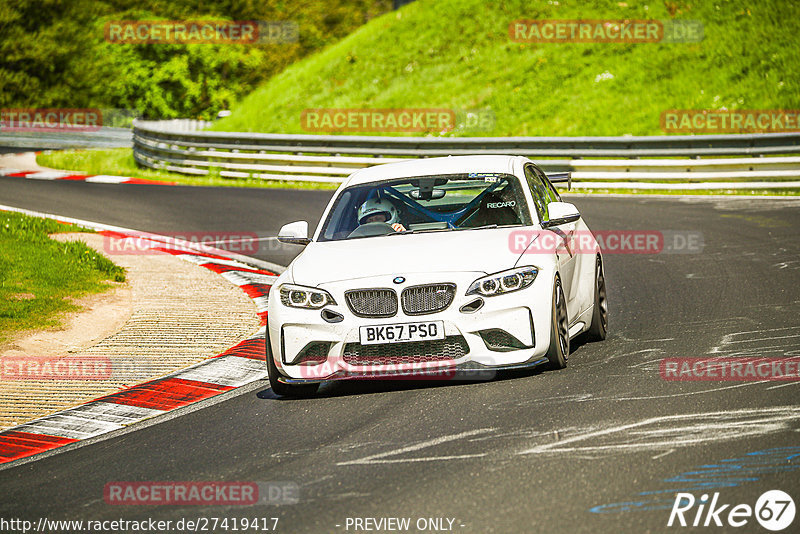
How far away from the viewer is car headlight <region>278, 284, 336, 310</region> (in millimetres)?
7543

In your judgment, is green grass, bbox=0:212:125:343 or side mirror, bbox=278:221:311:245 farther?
green grass, bbox=0:212:125:343

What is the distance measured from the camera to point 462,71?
36562 millimetres

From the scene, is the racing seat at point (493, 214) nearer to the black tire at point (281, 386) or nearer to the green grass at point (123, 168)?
the black tire at point (281, 386)

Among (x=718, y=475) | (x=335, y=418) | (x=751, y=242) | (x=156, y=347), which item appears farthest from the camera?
(x=751, y=242)

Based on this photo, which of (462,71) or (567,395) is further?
(462,71)

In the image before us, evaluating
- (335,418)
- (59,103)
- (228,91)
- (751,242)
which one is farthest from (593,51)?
(59,103)

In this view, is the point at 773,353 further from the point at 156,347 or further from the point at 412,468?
the point at 156,347

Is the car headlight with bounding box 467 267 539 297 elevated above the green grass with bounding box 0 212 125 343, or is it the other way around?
the car headlight with bounding box 467 267 539 297

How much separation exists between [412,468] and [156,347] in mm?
4512

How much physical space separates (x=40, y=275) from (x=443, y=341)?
6.70 m
